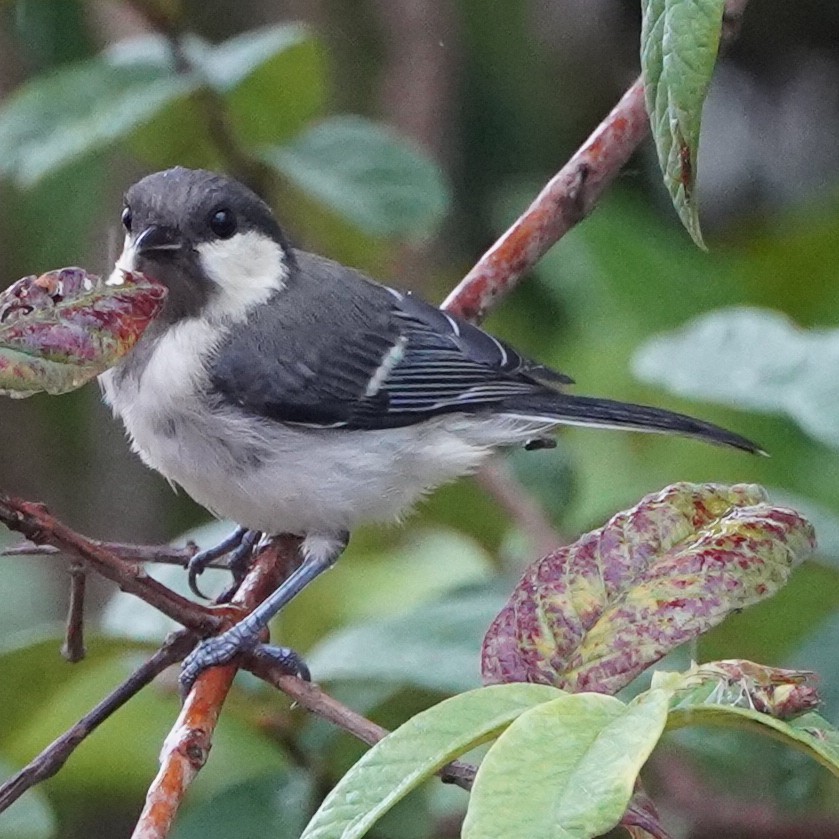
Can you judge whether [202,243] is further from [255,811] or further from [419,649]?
[255,811]

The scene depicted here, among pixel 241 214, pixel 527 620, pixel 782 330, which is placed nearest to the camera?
pixel 527 620

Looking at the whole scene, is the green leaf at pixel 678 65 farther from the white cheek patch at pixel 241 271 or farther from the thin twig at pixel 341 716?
the white cheek patch at pixel 241 271

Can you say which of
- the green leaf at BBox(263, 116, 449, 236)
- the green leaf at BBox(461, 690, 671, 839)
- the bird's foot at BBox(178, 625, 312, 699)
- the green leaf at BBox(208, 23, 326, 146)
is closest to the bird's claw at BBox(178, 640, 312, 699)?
the bird's foot at BBox(178, 625, 312, 699)

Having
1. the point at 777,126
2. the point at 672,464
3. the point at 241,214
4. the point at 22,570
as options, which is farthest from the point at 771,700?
the point at 777,126

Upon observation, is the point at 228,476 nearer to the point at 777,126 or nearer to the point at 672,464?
the point at 672,464

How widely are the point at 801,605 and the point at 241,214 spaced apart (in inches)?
32.3

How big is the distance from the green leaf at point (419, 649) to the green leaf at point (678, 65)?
26.9 inches

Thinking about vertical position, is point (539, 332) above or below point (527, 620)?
below

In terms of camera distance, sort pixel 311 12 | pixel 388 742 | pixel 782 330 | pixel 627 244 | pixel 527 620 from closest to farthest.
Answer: pixel 388 742 < pixel 527 620 < pixel 782 330 < pixel 627 244 < pixel 311 12

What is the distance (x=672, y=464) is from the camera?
2197 mm

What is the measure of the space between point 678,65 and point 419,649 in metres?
0.78

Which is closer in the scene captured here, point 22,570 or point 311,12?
point 311,12

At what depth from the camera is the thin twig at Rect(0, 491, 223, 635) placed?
2.83ft

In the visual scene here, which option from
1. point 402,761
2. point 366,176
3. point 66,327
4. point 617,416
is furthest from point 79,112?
point 402,761
